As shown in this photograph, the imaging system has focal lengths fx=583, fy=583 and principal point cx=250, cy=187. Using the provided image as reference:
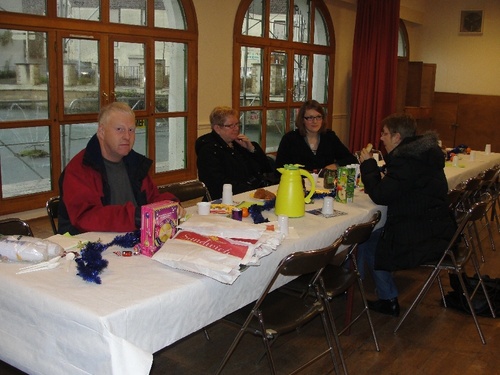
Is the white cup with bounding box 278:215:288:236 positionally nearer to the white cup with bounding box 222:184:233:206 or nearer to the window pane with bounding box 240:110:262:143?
the white cup with bounding box 222:184:233:206

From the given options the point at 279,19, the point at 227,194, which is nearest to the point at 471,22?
the point at 279,19

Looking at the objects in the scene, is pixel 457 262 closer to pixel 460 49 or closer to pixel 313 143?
pixel 313 143

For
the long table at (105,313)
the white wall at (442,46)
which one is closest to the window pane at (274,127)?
the white wall at (442,46)

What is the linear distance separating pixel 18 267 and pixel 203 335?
143cm

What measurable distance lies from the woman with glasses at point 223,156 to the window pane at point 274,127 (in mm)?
4010

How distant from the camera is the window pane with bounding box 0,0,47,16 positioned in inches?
194

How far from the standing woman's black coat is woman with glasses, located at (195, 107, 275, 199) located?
1.04 meters

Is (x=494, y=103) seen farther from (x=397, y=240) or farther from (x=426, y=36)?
(x=397, y=240)

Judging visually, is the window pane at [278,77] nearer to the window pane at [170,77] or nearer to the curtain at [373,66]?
the curtain at [373,66]

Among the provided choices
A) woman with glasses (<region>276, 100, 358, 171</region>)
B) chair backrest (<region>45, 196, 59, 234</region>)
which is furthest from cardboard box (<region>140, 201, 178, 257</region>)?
woman with glasses (<region>276, 100, 358, 171</region>)

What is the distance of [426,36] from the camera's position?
37.0 ft

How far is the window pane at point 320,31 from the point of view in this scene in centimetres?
880

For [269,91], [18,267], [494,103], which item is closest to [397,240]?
[18,267]

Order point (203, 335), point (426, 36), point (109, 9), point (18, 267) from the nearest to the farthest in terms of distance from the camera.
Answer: point (18, 267) < point (203, 335) < point (109, 9) < point (426, 36)
